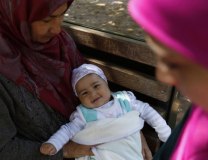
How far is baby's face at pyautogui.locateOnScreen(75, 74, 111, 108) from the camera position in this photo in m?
2.15

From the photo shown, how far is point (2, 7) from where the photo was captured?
6.39 feet

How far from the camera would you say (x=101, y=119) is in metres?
2.15

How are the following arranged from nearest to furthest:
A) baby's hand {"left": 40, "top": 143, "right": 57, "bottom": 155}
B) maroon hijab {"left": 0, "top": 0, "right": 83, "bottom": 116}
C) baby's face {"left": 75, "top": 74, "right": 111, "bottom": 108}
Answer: maroon hijab {"left": 0, "top": 0, "right": 83, "bottom": 116} → baby's hand {"left": 40, "top": 143, "right": 57, "bottom": 155} → baby's face {"left": 75, "top": 74, "right": 111, "bottom": 108}

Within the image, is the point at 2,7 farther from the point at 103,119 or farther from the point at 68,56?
the point at 103,119

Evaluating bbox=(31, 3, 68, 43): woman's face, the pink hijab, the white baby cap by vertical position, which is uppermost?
the pink hijab

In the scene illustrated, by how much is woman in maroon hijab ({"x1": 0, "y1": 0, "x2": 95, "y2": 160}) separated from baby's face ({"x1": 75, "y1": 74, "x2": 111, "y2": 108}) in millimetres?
107

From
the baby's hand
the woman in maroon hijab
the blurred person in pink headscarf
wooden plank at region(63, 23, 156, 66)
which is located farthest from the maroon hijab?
the blurred person in pink headscarf

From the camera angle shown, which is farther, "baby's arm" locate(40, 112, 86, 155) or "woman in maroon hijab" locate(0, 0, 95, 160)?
"baby's arm" locate(40, 112, 86, 155)

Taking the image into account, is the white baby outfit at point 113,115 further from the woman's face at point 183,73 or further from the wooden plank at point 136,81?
the woman's face at point 183,73

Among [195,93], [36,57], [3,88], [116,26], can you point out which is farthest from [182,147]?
[116,26]

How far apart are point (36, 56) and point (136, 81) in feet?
1.91

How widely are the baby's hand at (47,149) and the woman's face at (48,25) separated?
55 cm

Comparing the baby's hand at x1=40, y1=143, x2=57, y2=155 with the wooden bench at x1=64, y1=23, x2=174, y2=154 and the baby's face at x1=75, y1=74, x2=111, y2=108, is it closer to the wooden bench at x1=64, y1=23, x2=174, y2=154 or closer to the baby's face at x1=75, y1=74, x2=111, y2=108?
the baby's face at x1=75, y1=74, x2=111, y2=108

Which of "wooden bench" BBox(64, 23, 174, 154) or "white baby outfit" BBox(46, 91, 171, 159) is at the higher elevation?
"wooden bench" BBox(64, 23, 174, 154)
